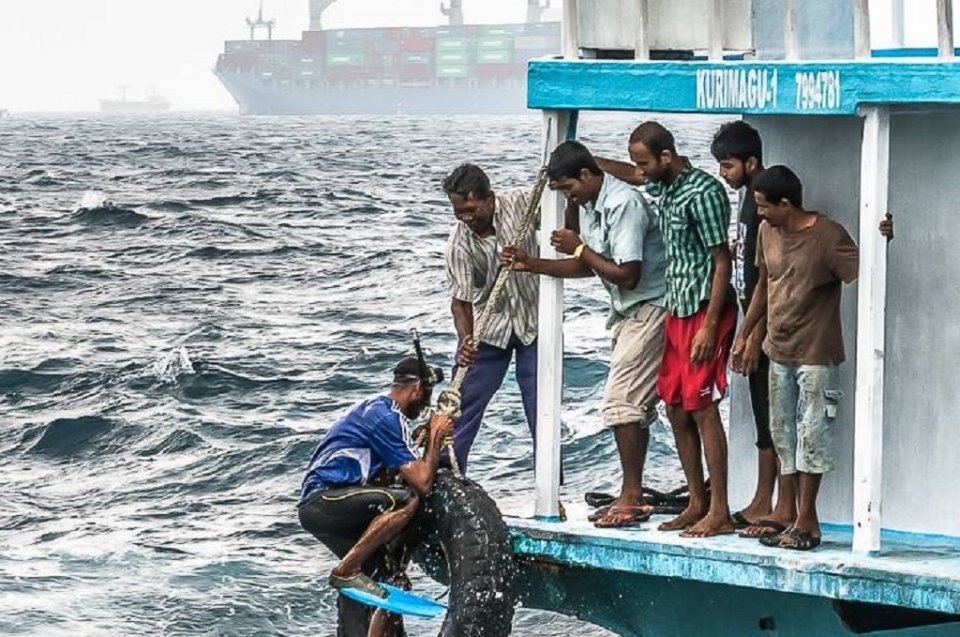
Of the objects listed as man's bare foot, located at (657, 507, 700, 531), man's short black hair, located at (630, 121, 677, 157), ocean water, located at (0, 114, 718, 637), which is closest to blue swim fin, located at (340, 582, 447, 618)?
→ man's bare foot, located at (657, 507, 700, 531)

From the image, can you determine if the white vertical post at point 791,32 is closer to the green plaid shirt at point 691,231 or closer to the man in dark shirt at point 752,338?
the man in dark shirt at point 752,338

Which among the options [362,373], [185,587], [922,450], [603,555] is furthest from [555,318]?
[362,373]

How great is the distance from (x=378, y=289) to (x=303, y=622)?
16644 millimetres

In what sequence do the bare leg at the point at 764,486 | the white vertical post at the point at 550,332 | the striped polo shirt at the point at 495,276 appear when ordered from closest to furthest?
1. the white vertical post at the point at 550,332
2. the bare leg at the point at 764,486
3. the striped polo shirt at the point at 495,276

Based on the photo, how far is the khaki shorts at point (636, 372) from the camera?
28.1 feet

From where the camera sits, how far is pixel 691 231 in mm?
8305

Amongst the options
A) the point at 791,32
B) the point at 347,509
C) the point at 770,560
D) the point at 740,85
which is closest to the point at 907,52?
the point at 791,32

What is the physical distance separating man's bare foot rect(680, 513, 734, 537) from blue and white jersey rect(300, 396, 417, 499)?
4.12ft

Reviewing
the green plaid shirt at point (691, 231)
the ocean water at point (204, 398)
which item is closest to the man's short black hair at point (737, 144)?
the green plaid shirt at point (691, 231)

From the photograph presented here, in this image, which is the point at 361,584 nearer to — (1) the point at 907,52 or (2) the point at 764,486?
(2) the point at 764,486

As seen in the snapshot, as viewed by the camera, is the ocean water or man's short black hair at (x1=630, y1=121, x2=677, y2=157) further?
the ocean water

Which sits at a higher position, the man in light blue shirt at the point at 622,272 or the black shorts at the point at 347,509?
the man in light blue shirt at the point at 622,272

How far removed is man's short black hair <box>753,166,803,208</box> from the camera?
7773mm

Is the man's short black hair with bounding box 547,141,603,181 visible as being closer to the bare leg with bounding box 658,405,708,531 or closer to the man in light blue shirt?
the man in light blue shirt
